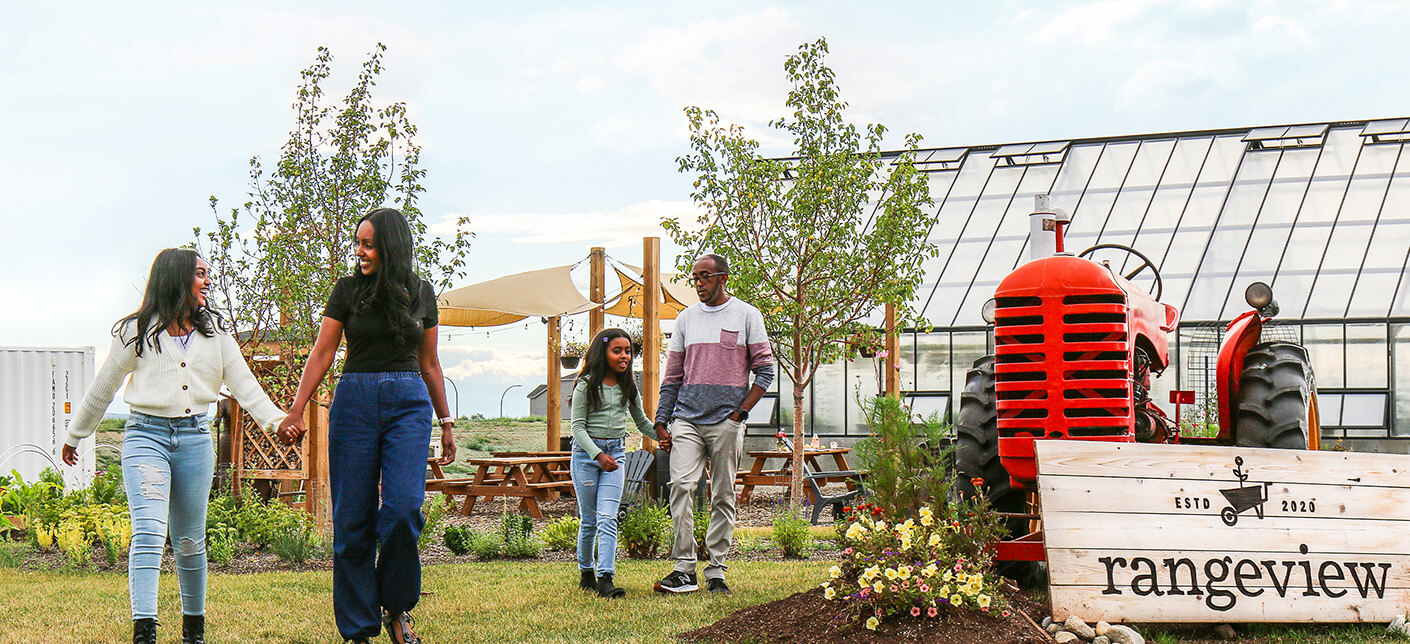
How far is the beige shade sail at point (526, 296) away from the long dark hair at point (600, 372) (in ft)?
20.4

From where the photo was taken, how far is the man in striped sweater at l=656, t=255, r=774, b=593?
19.6 ft

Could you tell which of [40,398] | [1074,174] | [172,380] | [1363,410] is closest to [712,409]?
[172,380]

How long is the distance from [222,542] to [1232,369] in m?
6.43

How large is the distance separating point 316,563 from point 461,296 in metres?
5.60

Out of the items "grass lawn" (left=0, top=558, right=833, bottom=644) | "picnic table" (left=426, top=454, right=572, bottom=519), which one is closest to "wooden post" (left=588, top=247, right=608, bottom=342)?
"picnic table" (left=426, top=454, right=572, bottom=519)

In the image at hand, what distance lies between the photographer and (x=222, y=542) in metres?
7.99

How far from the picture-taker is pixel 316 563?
26.2ft

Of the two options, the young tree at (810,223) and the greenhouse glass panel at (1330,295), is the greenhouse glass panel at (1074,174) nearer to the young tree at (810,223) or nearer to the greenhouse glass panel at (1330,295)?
the greenhouse glass panel at (1330,295)

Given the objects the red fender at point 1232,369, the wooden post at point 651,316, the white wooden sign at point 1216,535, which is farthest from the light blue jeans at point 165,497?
the wooden post at point 651,316

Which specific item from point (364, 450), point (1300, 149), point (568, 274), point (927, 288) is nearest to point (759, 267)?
point (568, 274)

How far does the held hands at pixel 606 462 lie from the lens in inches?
238

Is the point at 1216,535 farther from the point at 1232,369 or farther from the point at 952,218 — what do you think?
the point at 952,218

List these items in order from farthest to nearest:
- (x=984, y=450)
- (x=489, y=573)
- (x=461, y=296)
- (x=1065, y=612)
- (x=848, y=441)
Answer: (x=848, y=441)
(x=461, y=296)
(x=489, y=573)
(x=984, y=450)
(x=1065, y=612)

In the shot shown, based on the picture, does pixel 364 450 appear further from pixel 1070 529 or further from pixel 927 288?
pixel 927 288
